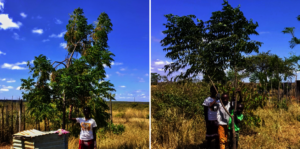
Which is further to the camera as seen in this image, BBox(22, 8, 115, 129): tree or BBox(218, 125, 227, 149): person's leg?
BBox(22, 8, 115, 129): tree

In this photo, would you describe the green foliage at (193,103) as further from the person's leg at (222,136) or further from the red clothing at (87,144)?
the red clothing at (87,144)

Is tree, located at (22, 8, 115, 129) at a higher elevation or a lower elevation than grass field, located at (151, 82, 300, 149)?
higher

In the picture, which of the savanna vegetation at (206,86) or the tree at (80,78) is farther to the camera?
the tree at (80,78)

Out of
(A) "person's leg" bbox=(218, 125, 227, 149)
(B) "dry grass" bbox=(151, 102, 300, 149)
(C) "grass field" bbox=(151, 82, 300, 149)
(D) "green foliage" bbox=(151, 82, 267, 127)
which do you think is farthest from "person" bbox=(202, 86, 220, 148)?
(D) "green foliage" bbox=(151, 82, 267, 127)

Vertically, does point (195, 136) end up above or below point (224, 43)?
below

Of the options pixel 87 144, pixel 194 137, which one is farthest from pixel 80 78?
pixel 194 137

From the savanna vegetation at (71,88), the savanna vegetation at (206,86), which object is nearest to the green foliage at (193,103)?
the savanna vegetation at (206,86)

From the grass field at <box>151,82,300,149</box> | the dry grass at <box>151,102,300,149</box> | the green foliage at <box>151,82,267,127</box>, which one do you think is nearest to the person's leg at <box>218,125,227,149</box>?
the grass field at <box>151,82,300,149</box>

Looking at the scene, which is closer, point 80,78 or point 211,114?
point 211,114

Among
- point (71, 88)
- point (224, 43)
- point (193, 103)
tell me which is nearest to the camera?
point (224, 43)

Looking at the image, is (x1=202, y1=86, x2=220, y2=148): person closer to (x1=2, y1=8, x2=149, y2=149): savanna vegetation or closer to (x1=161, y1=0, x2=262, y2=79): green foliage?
(x1=161, y1=0, x2=262, y2=79): green foliage

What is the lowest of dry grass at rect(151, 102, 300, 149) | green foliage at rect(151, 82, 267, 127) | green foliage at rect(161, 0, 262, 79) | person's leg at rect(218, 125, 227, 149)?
dry grass at rect(151, 102, 300, 149)

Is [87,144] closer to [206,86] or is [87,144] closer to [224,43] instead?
[224,43]

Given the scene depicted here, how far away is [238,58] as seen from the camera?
396 cm
